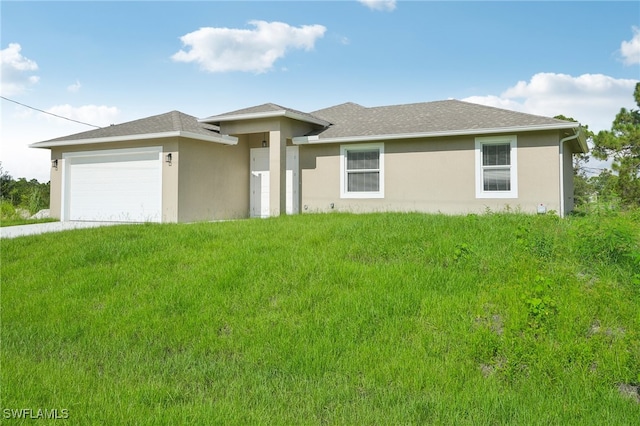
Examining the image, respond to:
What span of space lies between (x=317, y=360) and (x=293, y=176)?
442 inches

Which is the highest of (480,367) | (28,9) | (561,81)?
(561,81)

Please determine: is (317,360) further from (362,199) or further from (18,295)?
(362,199)

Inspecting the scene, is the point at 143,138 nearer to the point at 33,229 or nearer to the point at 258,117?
the point at 258,117

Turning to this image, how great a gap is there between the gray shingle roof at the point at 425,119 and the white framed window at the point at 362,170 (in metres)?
0.56

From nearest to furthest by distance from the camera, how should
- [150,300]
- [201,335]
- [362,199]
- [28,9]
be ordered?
[201,335] → [150,300] → [28,9] → [362,199]

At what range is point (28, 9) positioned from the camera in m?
12.1

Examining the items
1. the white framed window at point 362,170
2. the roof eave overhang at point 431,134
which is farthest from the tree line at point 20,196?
the white framed window at point 362,170

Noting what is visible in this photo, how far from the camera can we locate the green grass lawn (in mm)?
3705

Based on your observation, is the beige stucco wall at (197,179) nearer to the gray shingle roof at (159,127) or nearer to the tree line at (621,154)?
the gray shingle roof at (159,127)

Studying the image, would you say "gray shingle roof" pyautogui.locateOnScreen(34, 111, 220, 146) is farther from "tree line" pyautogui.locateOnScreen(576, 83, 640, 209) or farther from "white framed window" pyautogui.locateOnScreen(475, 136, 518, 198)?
"tree line" pyautogui.locateOnScreen(576, 83, 640, 209)

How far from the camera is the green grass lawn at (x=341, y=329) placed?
146 inches

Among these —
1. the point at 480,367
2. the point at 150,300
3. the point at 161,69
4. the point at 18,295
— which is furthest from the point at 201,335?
the point at 161,69
